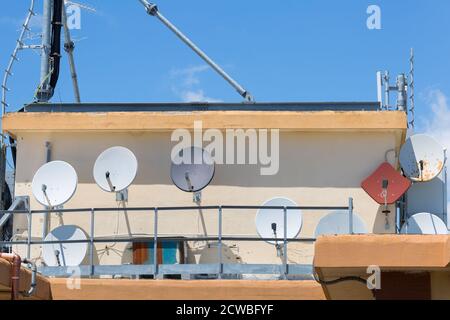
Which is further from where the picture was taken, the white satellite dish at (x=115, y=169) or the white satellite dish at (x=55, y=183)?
the white satellite dish at (x=115, y=169)

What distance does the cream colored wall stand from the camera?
1836 cm

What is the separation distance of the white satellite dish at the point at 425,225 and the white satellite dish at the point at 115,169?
5.36 metres

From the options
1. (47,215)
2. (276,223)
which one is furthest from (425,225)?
(47,215)

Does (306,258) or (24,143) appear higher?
(24,143)

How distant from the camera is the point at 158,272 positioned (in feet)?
49.9

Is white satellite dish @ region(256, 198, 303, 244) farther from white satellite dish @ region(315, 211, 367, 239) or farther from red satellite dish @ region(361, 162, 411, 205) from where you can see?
red satellite dish @ region(361, 162, 411, 205)

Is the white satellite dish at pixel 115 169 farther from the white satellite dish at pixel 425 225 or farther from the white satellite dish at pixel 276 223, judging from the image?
the white satellite dish at pixel 425 225

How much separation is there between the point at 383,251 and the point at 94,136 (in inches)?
359

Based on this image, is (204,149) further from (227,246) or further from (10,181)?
(10,181)

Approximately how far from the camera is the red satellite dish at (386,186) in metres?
17.6

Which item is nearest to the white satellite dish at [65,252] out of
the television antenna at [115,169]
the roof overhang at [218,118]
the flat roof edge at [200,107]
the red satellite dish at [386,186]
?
the television antenna at [115,169]

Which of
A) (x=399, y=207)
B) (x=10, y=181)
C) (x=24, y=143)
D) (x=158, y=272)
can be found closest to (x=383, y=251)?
(x=158, y=272)

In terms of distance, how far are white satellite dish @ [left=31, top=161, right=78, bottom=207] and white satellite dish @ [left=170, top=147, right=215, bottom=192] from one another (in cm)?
200

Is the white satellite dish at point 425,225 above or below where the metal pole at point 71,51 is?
below
